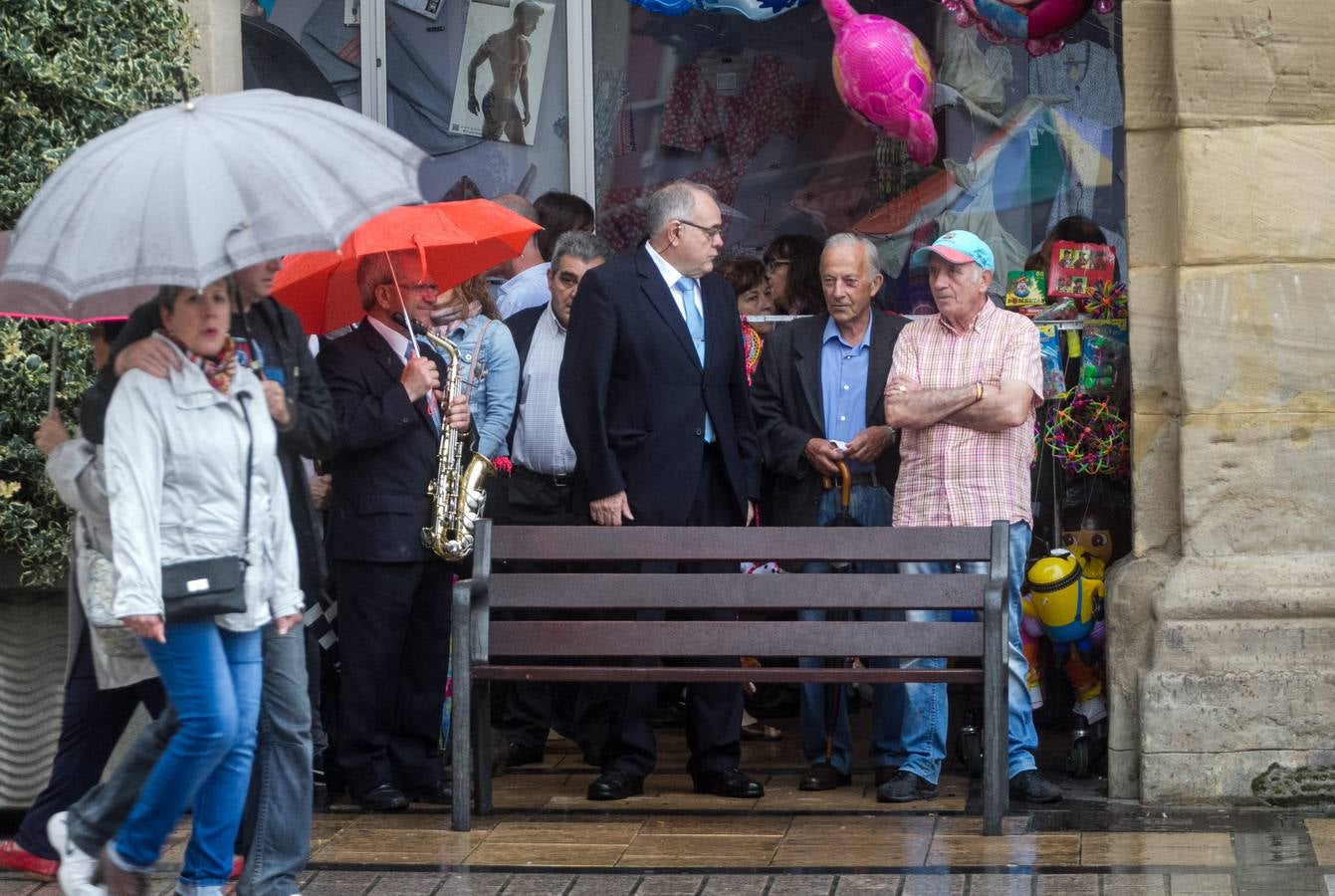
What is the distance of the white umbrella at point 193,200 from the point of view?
4379mm

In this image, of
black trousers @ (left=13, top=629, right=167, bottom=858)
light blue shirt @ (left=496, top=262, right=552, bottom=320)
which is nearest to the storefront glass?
light blue shirt @ (left=496, top=262, right=552, bottom=320)

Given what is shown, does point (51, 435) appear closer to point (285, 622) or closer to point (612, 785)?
point (285, 622)

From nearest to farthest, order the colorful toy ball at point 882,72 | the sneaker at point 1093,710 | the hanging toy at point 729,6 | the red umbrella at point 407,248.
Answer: the red umbrella at point 407,248
the sneaker at point 1093,710
the colorful toy ball at point 882,72
the hanging toy at point 729,6

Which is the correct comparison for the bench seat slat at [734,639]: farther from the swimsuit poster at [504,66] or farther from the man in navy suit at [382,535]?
the swimsuit poster at [504,66]

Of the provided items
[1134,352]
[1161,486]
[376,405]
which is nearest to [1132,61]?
[1134,352]

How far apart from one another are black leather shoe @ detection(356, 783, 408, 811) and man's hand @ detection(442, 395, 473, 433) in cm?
120

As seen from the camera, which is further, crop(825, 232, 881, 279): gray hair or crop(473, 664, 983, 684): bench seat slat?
crop(825, 232, 881, 279): gray hair

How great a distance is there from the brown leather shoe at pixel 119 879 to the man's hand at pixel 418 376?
1948 millimetres

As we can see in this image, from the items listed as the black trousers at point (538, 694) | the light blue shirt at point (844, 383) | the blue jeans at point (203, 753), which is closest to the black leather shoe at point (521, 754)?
the black trousers at point (538, 694)

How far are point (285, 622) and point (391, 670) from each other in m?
1.80

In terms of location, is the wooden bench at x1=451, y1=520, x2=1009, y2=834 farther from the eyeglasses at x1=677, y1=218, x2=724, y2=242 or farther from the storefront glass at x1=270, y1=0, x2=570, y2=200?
the storefront glass at x1=270, y1=0, x2=570, y2=200

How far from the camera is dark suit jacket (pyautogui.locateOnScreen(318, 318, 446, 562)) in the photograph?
6535mm

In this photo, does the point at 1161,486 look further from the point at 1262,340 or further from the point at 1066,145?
the point at 1066,145

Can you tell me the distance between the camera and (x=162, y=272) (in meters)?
4.36
